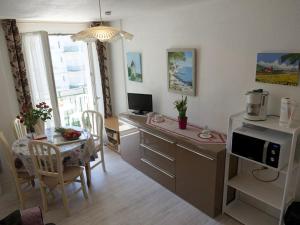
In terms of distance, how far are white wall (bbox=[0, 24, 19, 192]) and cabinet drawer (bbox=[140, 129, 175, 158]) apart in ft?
6.40

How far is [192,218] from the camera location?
2752 millimetres

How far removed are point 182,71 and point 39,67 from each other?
2.31 meters

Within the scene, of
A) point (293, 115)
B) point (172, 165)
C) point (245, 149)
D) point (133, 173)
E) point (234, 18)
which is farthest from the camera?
point (133, 173)

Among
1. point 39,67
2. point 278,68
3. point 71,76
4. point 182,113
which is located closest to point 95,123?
point 71,76

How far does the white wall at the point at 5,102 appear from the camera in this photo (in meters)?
3.26

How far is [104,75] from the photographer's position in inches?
183

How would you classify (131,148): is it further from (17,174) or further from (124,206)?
(17,174)

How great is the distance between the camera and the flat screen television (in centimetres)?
383

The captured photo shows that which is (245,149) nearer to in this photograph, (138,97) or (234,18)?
(234,18)

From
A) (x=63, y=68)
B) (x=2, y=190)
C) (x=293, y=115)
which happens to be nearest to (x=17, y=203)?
(x=2, y=190)

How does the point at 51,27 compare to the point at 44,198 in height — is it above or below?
above

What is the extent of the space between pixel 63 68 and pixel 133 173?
241 cm

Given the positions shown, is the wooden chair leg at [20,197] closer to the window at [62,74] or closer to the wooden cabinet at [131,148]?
the window at [62,74]

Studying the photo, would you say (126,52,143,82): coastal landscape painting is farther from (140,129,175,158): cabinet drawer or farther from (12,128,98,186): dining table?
(12,128,98,186): dining table
